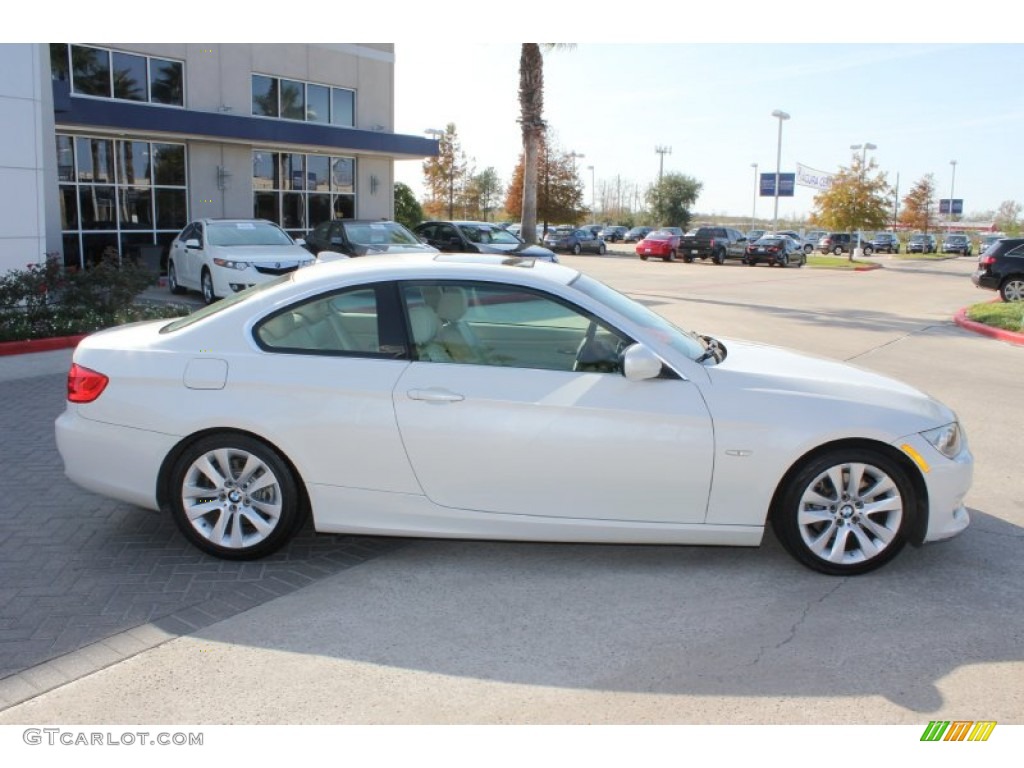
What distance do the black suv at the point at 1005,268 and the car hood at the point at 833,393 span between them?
18643mm

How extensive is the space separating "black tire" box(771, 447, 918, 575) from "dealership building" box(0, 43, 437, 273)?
15.1 metres

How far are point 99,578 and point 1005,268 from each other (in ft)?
70.6

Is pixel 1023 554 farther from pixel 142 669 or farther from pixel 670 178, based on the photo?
pixel 670 178

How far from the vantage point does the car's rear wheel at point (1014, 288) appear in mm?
20828

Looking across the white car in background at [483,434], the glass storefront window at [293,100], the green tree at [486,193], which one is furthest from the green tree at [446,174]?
the white car in background at [483,434]

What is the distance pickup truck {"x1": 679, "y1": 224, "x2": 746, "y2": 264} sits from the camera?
133 ft

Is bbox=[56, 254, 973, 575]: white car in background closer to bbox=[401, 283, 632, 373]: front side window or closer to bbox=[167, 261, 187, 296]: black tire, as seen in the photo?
bbox=[401, 283, 632, 373]: front side window

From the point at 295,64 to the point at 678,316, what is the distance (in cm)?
1517

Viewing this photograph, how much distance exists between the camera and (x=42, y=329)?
11141 mm

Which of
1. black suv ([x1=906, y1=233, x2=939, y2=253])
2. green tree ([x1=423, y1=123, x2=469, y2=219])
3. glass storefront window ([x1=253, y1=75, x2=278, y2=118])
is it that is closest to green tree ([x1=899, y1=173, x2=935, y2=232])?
black suv ([x1=906, y1=233, x2=939, y2=253])

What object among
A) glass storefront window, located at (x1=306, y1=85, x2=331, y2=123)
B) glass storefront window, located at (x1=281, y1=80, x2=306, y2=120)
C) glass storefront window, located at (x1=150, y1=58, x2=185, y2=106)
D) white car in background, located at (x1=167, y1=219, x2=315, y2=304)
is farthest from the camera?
glass storefront window, located at (x1=306, y1=85, x2=331, y2=123)

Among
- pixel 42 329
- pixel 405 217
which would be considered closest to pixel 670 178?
pixel 405 217

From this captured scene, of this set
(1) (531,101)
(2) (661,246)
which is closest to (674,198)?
(2) (661,246)

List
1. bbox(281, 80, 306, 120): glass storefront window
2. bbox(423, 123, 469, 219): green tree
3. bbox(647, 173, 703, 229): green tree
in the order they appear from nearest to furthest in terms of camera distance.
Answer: bbox(281, 80, 306, 120): glass storefront window, bbox(423, 123, 469, 219): green tree, bbox(647, 173, 703, 229): green tree
